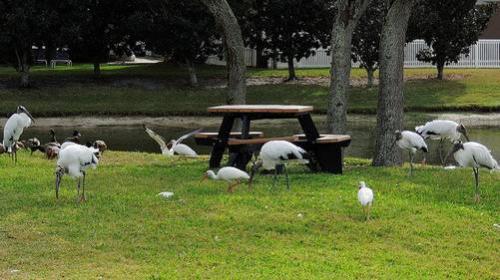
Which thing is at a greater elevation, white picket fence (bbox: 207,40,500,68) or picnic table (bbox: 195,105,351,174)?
white picket fence (bbox: 207,40,500,68)

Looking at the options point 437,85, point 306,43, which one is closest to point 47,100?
point 306,43

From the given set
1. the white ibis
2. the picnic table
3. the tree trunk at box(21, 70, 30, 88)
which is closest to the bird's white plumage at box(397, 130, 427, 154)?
the picnic table

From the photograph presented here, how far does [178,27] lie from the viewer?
33.0 m

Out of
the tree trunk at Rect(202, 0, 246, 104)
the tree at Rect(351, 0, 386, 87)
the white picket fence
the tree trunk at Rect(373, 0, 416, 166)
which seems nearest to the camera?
the tree trunk at Rect(373, 0, 416, 166)

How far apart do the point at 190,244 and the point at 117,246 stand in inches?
27.5

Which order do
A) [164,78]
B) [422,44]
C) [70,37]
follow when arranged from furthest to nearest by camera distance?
1. [422,44]
2. [164,78]
3. [70,37]

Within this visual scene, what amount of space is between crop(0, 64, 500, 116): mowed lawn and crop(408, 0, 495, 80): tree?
1354 millimetres

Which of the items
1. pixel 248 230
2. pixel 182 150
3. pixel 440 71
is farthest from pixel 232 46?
pixel 440 71

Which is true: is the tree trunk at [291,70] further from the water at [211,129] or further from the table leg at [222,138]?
the table leg at [222,138]

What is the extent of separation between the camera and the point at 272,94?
3294 centimetres

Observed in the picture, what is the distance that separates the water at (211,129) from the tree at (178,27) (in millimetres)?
5926

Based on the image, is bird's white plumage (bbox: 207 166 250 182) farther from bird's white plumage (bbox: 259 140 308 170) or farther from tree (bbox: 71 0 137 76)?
tree (bbox: 71 0 137 76)

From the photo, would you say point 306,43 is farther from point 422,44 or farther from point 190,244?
point 190,244

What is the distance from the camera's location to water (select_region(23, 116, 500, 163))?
21.6m
